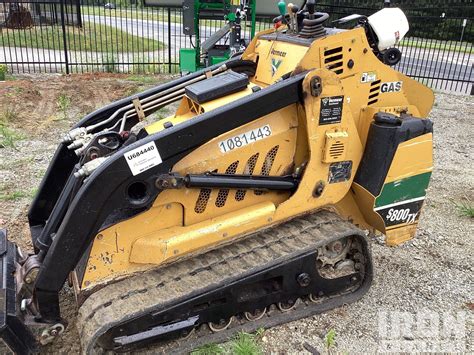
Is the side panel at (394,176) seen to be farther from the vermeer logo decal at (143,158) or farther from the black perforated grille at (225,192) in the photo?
the vermeer logo decal at (143,158)

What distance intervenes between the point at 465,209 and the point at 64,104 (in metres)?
7.21

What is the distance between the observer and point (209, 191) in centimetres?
316

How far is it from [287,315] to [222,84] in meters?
1.68

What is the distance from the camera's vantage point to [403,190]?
3646mm

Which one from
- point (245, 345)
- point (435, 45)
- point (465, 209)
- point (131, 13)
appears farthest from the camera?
point (435, 45)

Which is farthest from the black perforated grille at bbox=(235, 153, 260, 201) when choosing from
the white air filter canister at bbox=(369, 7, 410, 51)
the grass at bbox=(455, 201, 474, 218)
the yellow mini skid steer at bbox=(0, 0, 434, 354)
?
the grass at bbox=(455, 201, 474, 218)

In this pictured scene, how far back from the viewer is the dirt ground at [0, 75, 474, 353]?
337 cm

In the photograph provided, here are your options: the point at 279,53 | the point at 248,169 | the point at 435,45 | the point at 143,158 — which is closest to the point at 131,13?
the point at 435,45

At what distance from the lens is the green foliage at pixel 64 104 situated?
874 cm

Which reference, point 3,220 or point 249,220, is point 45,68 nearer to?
point 3,220

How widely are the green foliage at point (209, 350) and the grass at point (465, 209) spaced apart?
344 centimetres

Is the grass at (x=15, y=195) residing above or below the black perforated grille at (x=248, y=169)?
below

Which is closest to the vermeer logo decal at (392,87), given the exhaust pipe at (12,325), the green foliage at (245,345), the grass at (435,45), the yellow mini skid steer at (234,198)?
the yellow mini skid steer at (234,198)

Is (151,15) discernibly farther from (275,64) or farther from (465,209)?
(275,64)
